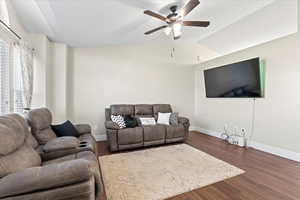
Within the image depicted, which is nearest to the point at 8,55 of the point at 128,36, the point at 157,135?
the point at 128,36

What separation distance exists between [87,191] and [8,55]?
2549mm

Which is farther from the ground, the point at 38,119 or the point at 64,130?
the point at 38,119

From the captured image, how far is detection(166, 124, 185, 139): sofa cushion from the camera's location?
381 centimetres

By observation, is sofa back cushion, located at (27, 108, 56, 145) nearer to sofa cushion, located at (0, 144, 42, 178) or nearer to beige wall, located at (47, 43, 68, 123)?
sofa cushion, located at (0, 144, 42, 178)

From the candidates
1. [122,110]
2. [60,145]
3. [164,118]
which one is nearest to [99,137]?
[122,110]

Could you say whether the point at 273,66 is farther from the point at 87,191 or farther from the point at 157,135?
the point at 87,191

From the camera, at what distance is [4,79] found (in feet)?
7.78

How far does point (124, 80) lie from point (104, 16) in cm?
204

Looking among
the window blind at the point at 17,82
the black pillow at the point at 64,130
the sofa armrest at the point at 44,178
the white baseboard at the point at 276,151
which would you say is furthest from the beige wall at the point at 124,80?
the sofa armrest at the point at 44,178

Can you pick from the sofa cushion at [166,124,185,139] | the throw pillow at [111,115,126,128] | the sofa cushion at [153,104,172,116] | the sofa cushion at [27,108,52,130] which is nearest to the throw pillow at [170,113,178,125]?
the sofa cushion at [166,124,185,139]

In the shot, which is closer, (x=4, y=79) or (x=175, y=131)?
(x=4, y=79)

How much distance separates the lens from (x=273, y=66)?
331 cm

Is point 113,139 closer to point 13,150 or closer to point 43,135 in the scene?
point 43,135

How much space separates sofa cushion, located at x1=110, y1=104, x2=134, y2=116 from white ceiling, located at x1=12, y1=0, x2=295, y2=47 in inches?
64.9
